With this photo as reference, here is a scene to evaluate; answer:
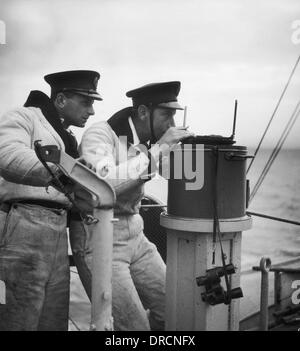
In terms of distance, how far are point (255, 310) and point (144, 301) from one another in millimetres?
1527

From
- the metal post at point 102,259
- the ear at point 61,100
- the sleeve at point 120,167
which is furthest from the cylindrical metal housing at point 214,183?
the ear at point 61,100

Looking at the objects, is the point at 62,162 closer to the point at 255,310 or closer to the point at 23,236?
the point at 23,236

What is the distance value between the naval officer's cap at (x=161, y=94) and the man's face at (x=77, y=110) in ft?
1.17

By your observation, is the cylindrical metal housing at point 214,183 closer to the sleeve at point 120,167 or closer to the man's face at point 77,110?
the sleeve at point 120,167

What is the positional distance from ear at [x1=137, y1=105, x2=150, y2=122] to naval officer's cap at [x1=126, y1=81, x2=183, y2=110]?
0.04m

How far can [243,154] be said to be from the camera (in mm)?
2705

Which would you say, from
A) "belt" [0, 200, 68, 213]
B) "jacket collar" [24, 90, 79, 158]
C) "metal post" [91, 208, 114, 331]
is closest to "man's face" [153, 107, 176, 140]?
"jacket collar" [24, 90, 79, 158]

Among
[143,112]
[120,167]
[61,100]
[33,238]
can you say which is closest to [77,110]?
[61,100]

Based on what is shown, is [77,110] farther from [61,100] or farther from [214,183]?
[214,183]

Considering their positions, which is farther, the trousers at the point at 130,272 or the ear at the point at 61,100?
the ear at the point at 61,100

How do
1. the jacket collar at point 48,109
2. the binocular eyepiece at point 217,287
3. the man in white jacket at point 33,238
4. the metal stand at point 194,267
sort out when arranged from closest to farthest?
the binocular eyepiece at point 217,287, the metal stand at point 194,267, the man in white jacket at point 33,238, the jacket collar at point 48,109

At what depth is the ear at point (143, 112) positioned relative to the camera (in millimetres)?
3182

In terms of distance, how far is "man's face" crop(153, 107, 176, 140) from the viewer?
3162 mm

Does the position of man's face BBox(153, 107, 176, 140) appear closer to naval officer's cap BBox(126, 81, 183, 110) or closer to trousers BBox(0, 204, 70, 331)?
naval officer's cap BBox(126, 81, 183, 110)
